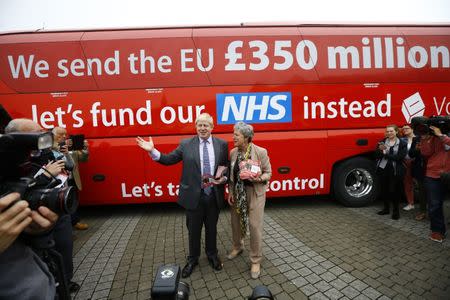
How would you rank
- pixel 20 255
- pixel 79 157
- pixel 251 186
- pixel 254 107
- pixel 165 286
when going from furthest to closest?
pixel 254 107 < pixel 79 157 < pixel 251 186 < pixel 20 255 < pixel 165 286

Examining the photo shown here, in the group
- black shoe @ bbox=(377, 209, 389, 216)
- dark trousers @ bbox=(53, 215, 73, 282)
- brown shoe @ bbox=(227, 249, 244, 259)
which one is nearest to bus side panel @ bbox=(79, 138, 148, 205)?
dark trousers @ bbox=(53, 215, 73, 282)

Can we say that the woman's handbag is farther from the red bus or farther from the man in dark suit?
the red bus

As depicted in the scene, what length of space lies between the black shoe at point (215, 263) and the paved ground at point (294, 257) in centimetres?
6

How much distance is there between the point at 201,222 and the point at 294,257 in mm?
1442

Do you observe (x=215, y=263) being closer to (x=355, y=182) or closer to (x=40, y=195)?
(x=40, y=195)

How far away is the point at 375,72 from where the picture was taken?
499 cm

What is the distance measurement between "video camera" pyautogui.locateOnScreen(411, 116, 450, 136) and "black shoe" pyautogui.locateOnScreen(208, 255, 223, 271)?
3361mm

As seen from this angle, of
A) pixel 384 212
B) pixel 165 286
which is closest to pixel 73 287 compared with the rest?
pixel 165 286

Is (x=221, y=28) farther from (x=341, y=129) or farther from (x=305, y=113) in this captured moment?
(x=341, y=129)

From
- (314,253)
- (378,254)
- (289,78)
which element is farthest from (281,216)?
(289,78)

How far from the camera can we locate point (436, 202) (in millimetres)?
3832

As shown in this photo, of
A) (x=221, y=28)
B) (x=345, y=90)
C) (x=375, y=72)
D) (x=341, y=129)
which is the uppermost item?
(x=221, y=28)

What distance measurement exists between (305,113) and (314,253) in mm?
2598

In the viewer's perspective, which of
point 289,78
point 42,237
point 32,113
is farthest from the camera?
point 289,78
